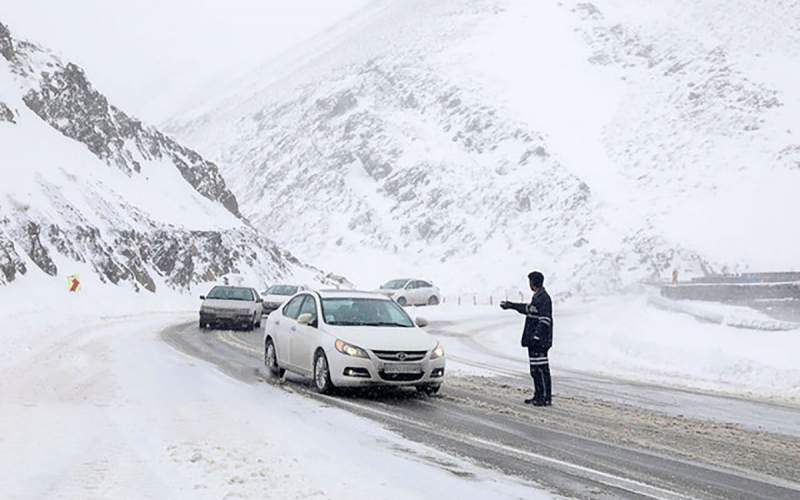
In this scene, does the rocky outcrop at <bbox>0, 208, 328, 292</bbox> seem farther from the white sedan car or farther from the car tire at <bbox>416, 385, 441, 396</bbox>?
the car tire at <bbox>416, 385, 441, 396</bbox>

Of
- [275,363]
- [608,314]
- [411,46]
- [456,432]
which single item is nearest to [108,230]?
[608,314]

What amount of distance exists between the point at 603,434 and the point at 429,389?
3.15 meters

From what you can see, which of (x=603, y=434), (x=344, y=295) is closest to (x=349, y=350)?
(x=344, y=295)

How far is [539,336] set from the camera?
10.9 meters

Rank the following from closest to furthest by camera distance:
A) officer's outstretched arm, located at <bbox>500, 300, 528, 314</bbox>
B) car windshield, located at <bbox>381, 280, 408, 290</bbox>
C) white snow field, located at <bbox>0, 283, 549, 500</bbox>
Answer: white snow field, located at <bbox>0, 283, 549, 500</bbox> < officer's outstretched arm, located at <bbox>500, 300, 528, 314</bbox> < car windshield, located at <bbox>381, 280, 408, 290</bbox>

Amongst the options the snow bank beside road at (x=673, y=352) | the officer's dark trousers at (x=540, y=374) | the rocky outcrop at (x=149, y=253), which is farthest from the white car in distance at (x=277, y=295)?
the officer's dark trousers at (x=540, y=374)

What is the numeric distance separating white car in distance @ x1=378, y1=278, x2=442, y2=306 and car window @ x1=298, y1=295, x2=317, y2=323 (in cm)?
2807

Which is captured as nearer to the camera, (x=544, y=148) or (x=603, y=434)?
(x=603, y=434)

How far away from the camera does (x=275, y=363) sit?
1321cm

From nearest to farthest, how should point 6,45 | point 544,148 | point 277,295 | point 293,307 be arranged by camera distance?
point 293,307, point 277,295, point 6,45, point 544,148

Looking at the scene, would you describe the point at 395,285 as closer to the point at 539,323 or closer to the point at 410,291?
the point at 410,291

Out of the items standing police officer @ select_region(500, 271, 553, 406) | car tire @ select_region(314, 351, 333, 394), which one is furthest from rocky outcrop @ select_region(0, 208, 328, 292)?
standing police officer @ select_region(500, 271, 553, 406)

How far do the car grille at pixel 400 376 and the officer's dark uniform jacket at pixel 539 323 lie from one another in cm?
154

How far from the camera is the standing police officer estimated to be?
10.9 m
